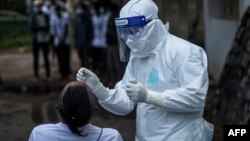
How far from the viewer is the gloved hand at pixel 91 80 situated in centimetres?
430

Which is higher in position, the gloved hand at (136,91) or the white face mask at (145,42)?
the white face mask at (145,42)

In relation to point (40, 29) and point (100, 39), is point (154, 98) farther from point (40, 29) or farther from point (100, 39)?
point (100, 39)

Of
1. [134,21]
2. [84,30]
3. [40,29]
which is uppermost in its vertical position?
[134,21]

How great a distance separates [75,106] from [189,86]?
2.49ft

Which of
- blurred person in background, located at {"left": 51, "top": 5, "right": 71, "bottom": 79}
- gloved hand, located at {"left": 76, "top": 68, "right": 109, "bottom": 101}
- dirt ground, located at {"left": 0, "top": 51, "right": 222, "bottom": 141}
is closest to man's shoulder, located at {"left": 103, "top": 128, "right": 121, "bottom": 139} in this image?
gloved hand, located at {"left": 76, "top": 68, "right": 109, "bottom": 101}

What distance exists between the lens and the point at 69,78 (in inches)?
615

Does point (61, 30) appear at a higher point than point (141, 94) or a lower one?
lower

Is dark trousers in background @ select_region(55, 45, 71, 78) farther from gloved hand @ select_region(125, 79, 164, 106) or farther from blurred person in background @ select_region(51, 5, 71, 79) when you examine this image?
gloved hand @ select_region(125, 79, 164, 106)

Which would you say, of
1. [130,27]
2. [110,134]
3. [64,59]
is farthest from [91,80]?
[64,59]

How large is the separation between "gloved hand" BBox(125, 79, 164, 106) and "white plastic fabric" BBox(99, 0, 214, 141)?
38 mm

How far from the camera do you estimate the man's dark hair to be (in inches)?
146

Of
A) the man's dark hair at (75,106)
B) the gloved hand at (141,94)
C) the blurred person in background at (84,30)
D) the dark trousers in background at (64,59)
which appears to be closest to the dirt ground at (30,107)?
the dark trousers in background at (64,59)

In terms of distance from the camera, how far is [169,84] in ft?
13.9

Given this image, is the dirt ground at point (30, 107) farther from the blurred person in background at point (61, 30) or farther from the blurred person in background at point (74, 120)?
the blurred person in background at point (74, 120)
